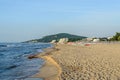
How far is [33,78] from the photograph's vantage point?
16.4 m

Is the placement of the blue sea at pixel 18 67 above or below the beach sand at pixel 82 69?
below

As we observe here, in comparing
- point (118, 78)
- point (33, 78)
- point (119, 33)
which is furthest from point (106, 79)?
point (119, 33)

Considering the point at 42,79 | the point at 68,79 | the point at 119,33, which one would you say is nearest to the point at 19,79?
the point at 42,79

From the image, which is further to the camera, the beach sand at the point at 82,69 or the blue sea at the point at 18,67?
the blue sea at the point at 18,67

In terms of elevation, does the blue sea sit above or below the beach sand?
below

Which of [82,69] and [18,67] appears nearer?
[82,69]

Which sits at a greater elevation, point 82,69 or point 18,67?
point 82,69

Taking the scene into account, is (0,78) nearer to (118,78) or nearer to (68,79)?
(68,79)

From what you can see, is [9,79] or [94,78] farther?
[9,79]

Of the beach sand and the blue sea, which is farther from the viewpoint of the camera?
the blue sea

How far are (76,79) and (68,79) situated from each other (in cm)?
→ 44

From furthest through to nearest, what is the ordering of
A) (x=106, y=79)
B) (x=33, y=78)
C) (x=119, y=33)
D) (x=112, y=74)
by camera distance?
1. (x=119, y=33)
2. (x=33, y=78)
3. (x=112, y=74)
4. (x=106, y=79)

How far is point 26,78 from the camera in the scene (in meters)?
16.5

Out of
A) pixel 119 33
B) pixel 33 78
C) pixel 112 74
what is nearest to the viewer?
pixel 112 74
